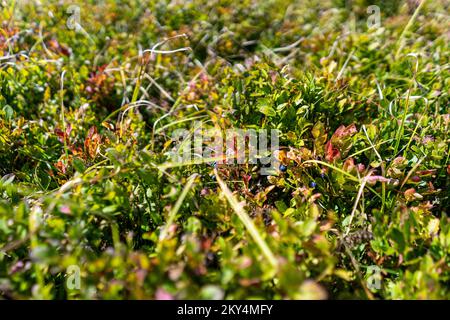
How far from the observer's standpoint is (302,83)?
4.76 ft

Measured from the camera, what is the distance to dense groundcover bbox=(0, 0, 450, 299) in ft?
2.94

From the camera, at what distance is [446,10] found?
2.72m

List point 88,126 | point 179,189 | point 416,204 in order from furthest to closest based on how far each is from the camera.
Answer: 1. point 88,126
2. point 416,204
3. point 179,189

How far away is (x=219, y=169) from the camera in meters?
1.37

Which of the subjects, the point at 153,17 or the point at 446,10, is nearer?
the point at 153,17

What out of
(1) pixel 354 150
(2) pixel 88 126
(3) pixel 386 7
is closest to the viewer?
(1) pixel 354 150

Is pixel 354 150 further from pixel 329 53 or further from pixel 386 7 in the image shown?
pixel 386 7

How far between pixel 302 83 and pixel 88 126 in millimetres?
865

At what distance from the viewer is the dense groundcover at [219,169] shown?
895 mm

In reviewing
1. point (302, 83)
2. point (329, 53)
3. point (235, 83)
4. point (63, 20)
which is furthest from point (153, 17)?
point (302, 83)

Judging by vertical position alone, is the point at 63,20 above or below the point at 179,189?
above

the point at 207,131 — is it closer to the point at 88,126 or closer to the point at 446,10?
the point at 88,126
